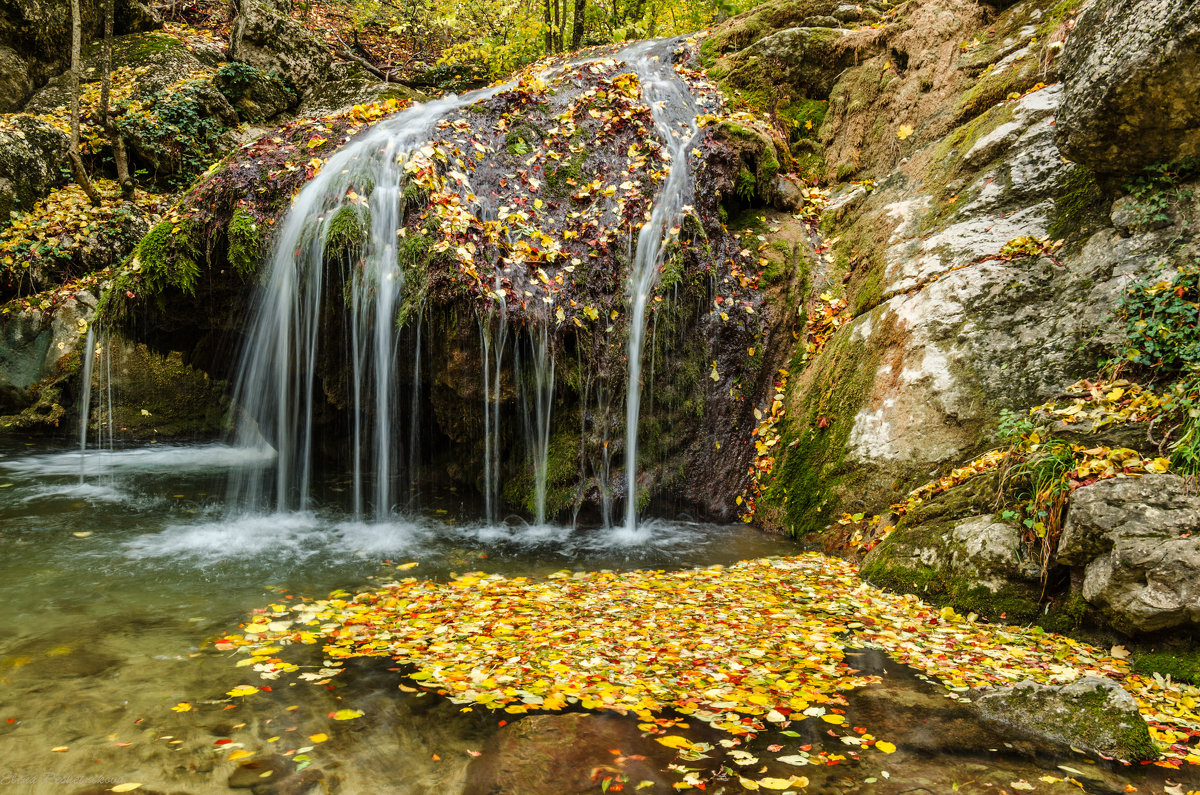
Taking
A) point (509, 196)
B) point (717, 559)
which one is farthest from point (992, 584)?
point (509, 196)

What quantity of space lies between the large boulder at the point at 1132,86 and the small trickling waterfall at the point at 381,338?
156 inches

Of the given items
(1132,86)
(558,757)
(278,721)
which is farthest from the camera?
(1132,86)

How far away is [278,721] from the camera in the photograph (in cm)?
298

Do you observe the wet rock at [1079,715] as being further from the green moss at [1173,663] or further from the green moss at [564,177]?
the green moss at [564,177]

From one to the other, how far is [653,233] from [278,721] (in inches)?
243

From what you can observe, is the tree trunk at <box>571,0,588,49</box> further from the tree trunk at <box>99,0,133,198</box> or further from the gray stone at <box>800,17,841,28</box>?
the tree trunk at <box>99,0,133,198</box>

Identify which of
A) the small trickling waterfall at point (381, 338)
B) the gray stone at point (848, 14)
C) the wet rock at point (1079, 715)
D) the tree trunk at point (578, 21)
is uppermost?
the tree trunk at point (578, 21)

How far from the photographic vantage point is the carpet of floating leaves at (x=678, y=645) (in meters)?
3.13

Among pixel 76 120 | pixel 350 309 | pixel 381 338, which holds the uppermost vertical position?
pixel 76 120

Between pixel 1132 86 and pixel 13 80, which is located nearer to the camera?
pixel 1132 86

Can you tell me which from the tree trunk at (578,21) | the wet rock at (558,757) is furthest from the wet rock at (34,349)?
the wet rock at (558,757)

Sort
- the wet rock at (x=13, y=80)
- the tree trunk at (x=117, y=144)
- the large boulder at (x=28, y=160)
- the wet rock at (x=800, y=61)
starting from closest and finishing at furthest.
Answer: the wet rock at (x=800, y=61), the large boulder at (x=28, y=160), the tree trunk at (x=117, y=144), the wet rock at (x=13, y=80)

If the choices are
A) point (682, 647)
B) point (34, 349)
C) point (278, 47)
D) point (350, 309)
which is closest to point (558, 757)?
point (682, 647)

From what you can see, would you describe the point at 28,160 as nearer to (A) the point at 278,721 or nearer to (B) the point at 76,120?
(B) the point at 76,120
